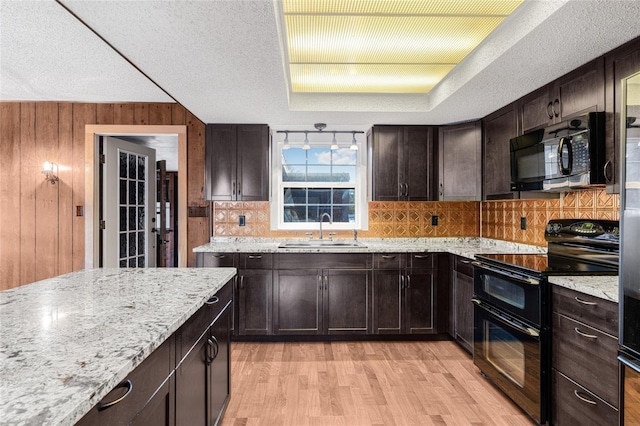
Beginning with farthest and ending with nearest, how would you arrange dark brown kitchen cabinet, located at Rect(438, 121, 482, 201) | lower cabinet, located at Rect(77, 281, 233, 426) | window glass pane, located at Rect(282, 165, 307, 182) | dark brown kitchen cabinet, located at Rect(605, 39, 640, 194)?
window glass pane, located at Rect(282, 165, 307, 182)
dark brown kitchen cabinet, located at Rect(438, 121, 482, 201)
dark brown kitchen cabinet, located at Rect(605, 39, 640, 194)
lower cabinet, located at Rect(77, 281, 233, 426)

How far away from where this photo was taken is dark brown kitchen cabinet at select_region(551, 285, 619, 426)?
1.59 metres

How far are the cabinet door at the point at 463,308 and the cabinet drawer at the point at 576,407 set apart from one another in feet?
3.52

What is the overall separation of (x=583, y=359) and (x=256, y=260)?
254 cm

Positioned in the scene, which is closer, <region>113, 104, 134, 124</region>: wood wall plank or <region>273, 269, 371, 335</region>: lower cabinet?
<region>273, 269, 371, 335</region>: lower cabinet

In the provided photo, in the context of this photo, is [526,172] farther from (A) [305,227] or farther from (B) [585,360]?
(A) [305,227]

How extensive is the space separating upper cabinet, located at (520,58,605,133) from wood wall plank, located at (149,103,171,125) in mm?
3444

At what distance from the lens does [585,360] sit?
1737 mm

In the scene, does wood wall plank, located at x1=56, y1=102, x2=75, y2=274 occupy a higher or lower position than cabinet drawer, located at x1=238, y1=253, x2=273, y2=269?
higher

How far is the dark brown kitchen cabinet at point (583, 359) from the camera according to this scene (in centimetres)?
159

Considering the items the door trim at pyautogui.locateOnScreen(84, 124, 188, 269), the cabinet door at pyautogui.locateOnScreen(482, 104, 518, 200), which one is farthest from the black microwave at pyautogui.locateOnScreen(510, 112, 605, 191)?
the door trim at pyautogui.locateOnScreen(84, 124, 188, 269)

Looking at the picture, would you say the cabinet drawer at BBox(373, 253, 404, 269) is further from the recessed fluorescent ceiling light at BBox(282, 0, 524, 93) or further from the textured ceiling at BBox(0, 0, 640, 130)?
the recessed fluorescent ceiling light at BBox(282, 0, 524, 93)

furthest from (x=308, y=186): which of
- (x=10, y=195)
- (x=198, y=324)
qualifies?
(x=10, y=195)

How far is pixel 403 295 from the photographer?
11.2 feet

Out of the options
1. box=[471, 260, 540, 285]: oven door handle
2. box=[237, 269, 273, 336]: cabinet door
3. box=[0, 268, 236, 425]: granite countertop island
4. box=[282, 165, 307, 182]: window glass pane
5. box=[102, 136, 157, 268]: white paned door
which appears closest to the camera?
box=[0, 268, 236, 425]: granite countertop island
